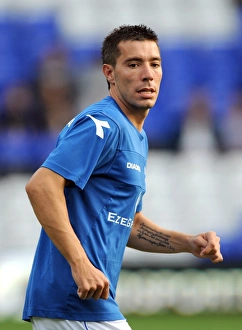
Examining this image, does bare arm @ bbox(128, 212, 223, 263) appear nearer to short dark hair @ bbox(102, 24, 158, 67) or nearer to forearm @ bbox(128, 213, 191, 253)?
forearm @ bbox(128, 213, 191, 253)

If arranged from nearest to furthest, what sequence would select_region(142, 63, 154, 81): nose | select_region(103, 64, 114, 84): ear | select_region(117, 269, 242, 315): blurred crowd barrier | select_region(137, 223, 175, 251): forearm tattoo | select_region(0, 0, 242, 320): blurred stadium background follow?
select_region(142, 63, 154, 81): nose → select_region(103, 64, 114, 84): ear → select_region(137, 223, 175, 251): forearm tattoo → select_region(117, 269, 242, 315): blurred crowd barrier → select_region(0, 0, 242, 320): blurred stadium background

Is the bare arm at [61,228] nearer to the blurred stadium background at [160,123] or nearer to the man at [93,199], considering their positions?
the man at [93,199]

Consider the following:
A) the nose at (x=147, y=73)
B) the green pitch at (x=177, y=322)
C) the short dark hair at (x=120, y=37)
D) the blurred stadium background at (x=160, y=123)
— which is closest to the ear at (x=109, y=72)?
the short dark hair at (x=120, y=37)

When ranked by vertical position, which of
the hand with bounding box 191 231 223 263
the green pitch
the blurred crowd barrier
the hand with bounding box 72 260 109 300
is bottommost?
the green pitch

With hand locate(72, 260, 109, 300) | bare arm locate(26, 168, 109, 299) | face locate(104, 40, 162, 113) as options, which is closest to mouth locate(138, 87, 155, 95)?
face locate(104, 40, 162, 113)

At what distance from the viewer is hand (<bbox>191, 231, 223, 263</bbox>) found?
4328mm

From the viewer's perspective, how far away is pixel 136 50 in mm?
4297

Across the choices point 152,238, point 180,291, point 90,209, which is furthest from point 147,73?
point 180,291

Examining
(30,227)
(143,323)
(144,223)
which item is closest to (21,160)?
(30,227)

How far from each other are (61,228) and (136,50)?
3.74ft

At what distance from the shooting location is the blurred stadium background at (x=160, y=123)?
11.9m

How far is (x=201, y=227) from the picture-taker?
1330 centimetres

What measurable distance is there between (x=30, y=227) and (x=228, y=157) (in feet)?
11.9

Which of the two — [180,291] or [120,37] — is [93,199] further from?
[180,291]
